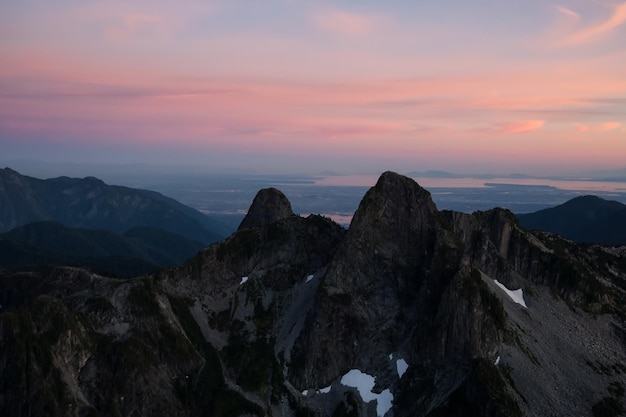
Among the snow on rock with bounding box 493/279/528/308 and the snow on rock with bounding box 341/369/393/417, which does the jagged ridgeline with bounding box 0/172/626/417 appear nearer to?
the snow on rock with bounding box 341/369/393/417

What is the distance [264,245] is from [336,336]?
47.3 m

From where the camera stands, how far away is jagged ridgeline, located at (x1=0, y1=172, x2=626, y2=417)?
13862 centimetres

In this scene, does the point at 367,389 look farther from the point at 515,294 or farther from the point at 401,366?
the point at 515,294

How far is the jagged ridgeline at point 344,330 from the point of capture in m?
139

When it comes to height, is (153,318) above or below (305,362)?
above

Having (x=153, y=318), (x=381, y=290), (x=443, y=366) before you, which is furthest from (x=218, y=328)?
(x=443, y=366)

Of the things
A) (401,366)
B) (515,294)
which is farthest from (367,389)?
(515,294)

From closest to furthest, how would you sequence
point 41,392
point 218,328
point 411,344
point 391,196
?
point 41,392
point 411,344
point 218,328
point 391,196

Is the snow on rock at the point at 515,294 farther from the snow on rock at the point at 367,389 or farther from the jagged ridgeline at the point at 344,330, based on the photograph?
the snow on rock at the point at 367,389

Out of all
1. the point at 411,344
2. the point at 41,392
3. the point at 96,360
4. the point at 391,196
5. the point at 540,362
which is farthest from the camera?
the point at 391,196

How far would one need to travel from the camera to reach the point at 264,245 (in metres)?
197

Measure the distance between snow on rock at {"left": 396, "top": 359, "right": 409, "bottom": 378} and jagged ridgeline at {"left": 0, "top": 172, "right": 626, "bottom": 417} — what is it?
341 millimetres

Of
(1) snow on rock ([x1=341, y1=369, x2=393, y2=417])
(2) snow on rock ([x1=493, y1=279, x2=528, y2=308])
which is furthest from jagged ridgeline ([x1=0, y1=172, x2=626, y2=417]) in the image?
(2) snow on rock ([x1=493, y1=279, x2=528, y2=308])

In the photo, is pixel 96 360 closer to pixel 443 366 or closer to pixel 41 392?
pixel 41 392
